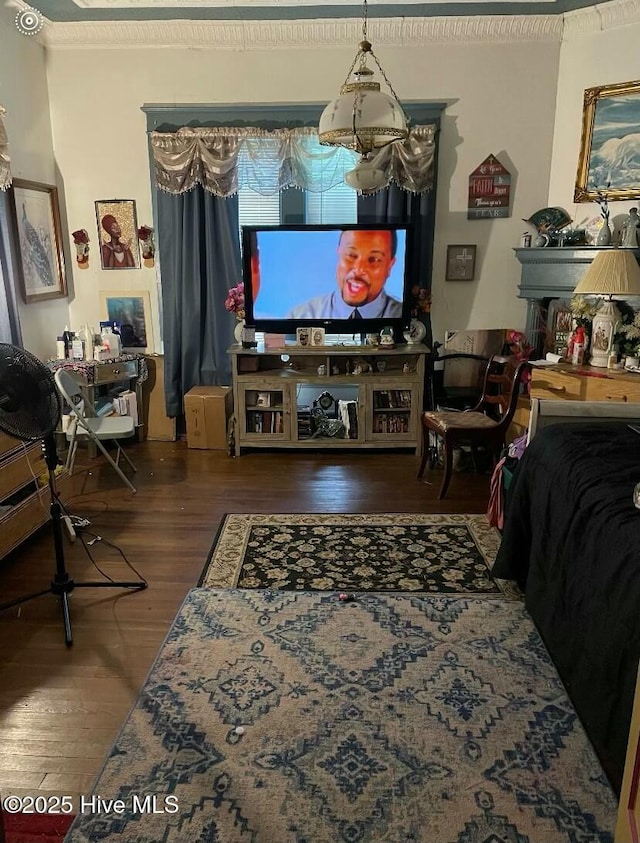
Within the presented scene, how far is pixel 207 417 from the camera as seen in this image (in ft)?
16.3

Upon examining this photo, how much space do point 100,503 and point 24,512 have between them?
0.74 metres

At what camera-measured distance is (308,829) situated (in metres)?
1.72

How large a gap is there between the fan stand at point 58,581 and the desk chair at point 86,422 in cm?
110

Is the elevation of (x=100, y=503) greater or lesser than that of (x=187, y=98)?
lesser

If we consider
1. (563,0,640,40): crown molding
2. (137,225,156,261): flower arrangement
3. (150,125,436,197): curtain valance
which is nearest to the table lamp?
(150,125,436,197): curtain valance

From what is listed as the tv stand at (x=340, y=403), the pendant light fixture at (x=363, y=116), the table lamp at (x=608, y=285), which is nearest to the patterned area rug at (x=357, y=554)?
the tv stand at (x=340, y=403)

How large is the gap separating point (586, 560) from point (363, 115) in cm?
222

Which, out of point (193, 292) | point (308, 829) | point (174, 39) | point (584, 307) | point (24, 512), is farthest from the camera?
point (193, 292)

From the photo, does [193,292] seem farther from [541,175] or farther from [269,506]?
[541,175]

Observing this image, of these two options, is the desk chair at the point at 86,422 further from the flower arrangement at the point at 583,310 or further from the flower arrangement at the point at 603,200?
the flower arrangement at the point at 603,200

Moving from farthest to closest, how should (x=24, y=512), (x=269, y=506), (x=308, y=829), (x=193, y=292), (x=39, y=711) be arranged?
(x=193, y=292) → (x=269, y=506) → (x=24, y=512) → (x=39, y=711) → (x=308, y=829)

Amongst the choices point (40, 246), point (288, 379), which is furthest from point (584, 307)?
point (40, 246)

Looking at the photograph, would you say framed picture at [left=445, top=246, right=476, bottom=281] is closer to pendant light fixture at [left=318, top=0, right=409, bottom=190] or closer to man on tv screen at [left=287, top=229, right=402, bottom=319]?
man on tv screen at [left=287, top=229, right=402, bottom=319]

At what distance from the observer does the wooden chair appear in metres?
3.97
